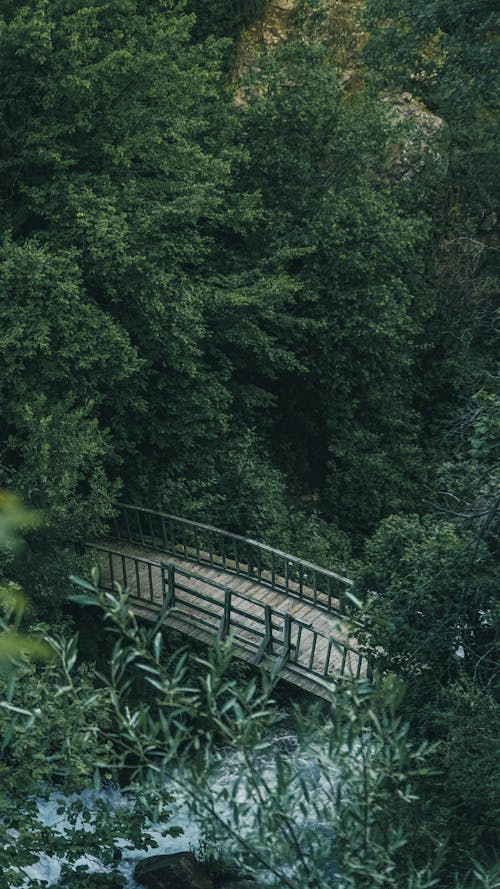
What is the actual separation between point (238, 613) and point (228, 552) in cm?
449

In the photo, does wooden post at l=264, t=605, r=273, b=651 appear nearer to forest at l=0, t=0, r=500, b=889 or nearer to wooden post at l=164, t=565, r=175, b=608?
forest at l=0, t=0, r=500, b=889

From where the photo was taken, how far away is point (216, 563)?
1688cm

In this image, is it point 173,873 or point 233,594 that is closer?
point 173,873

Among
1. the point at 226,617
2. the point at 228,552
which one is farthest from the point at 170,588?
the point at 228,552

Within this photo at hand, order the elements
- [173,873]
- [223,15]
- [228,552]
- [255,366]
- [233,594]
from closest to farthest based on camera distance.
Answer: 1. [173,873]
2. [233,594]
3. [228,552]
4. [255,366]
5. [223,15]

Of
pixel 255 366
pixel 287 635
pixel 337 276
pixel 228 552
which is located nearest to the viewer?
pixel 287 635

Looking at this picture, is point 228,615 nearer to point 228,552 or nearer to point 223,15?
point 228,552

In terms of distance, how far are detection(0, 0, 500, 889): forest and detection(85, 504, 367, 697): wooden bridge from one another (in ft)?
2.14

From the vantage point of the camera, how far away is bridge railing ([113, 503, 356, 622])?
15.4 m

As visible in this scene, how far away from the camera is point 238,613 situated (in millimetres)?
14219

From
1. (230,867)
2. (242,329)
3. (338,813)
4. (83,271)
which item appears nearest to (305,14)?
(242,329)

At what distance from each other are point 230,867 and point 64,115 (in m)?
12.4

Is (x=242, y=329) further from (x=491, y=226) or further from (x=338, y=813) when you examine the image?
(x=338, y=813)

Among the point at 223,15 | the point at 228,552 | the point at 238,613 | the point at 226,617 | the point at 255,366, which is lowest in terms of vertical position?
the point at 228,552
